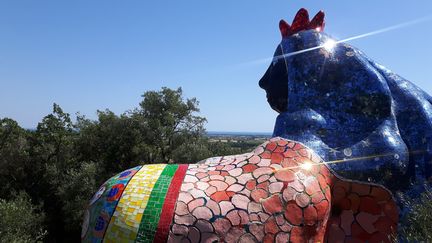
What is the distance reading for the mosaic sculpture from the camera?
4984 mm

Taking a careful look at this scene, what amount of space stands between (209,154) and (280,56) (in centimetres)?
1479

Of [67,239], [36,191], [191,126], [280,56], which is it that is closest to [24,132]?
[36,191]

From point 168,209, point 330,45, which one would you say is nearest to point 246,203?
point 168,209

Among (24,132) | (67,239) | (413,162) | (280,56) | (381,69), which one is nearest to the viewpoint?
(413,162)

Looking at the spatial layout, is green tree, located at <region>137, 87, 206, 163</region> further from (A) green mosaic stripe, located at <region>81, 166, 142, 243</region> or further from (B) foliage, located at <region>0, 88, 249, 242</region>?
(A) green mosaic stripe, located at <region>81, 166, 142, 243</region>

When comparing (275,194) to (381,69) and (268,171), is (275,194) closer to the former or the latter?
(268,171)

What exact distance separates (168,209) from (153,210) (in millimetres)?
180

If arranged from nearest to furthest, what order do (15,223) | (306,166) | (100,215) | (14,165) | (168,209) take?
(168,209), (100,215), (306,166), (15,223), (14,165)

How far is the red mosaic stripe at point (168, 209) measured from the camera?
4773 millimetres

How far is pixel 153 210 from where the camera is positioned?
16.3 feet

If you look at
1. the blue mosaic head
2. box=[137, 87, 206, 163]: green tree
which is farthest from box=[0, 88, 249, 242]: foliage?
the blue mosaic head

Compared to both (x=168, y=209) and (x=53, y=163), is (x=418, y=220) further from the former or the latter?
(x=53, y=163)

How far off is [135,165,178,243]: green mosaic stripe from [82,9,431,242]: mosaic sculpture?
12 millimetres

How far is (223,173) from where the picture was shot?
5.61 metres
